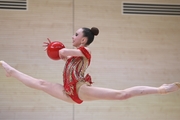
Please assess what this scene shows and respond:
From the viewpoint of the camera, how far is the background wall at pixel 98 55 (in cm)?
525

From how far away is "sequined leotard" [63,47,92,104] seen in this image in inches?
129

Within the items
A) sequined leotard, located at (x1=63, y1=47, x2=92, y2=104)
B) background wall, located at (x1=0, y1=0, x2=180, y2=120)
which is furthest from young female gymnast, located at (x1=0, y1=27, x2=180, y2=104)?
background wall, located at (x1=0, y1=0, x2=180, y2=120)

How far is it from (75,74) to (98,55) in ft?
6.89

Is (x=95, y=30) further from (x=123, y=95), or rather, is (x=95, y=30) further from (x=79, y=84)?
(x=123, y=95)

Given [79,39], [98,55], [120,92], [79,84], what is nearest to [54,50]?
[79,39]

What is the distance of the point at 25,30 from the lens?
5.32m

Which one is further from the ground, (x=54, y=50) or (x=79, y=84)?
(x=54, y=50)

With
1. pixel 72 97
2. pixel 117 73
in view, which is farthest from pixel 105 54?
pixel 72 97

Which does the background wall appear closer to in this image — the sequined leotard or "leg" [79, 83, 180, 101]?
the sequined leotard

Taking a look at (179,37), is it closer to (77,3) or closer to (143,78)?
(143,78)

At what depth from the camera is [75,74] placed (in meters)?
3.35

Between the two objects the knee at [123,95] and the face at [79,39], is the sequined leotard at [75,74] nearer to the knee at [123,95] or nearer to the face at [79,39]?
the face at [79,39]

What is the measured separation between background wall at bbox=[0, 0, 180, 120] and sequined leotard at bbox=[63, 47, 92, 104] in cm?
194

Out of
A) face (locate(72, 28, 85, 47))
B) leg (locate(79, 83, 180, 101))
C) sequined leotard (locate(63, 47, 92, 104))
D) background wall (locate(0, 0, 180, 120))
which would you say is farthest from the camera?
background wall (locate(0, 0, 180, 120))
